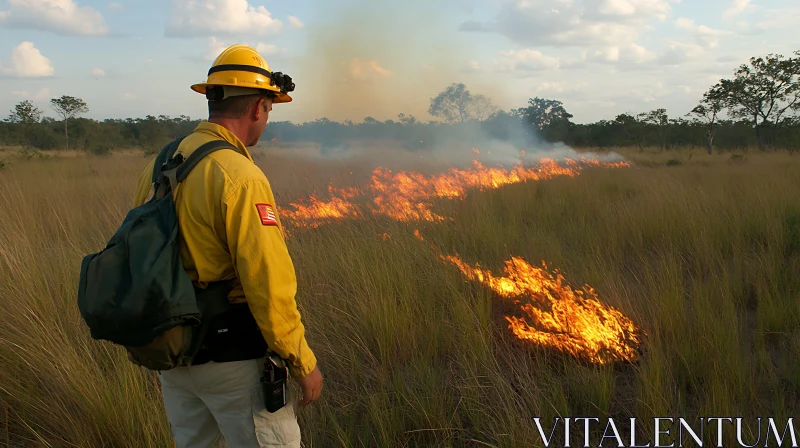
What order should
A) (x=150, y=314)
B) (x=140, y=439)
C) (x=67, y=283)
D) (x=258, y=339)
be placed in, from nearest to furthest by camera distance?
(x=150, y=314) < (x=258, y=339) < (x=140, y=439) < (x=67, y=283)

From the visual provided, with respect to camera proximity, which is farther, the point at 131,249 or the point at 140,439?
the point at 140,439

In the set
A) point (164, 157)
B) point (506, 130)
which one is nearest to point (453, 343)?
point (164, 157)

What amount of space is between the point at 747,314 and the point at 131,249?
4.55 meters

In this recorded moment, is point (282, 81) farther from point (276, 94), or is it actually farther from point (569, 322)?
point (569, 322)

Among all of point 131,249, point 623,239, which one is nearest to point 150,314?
point 131,249

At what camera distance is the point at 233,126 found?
69.3 inches

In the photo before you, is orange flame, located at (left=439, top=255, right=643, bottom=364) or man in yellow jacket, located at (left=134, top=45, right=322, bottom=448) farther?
orange flame, located at (left=439, top=255, right=643, bottom=364)

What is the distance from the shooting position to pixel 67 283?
155 inches

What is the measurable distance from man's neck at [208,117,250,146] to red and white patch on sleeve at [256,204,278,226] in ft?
1.23

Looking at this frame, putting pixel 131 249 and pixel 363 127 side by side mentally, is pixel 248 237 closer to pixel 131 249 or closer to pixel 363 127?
pixel 131 249

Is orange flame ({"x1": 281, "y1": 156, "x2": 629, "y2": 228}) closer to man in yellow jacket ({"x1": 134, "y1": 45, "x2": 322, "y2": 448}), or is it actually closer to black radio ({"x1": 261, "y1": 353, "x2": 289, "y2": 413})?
man in yellow jacket ({"x1": 134, "y1": 45, "x2": 322, "y2": 448})

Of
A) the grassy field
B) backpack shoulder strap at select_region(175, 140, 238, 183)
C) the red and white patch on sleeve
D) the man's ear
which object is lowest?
the grassy field

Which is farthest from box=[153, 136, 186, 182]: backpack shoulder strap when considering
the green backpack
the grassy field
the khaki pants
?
the grassy field

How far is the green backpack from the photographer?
1.39 m
